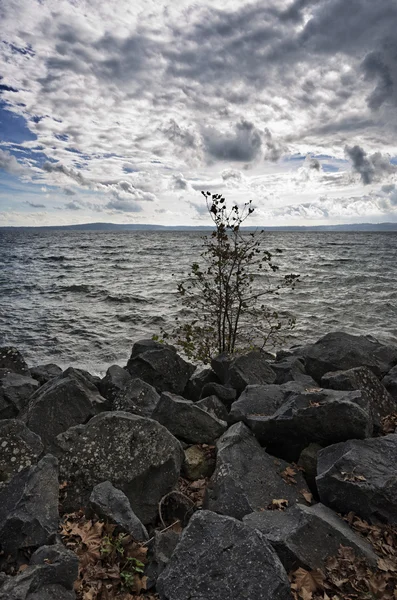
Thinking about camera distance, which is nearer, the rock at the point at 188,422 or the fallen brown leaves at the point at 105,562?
the fallen brown leaves at the point at 105,562

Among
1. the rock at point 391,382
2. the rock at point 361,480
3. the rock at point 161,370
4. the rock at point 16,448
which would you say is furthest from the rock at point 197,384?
the rock at point 361,480

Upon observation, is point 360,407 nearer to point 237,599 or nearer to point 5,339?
point 237,599

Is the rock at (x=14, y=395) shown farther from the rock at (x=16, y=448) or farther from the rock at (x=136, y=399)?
the rock at (x=16, y=448)

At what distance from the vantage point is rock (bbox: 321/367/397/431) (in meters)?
7.76

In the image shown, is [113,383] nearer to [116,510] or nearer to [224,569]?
[116,510]

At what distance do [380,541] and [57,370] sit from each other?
36.5 feet

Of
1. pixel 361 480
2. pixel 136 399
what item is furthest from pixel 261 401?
pixel 136 399

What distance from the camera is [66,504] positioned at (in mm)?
5836

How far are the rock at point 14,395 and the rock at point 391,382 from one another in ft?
29.1

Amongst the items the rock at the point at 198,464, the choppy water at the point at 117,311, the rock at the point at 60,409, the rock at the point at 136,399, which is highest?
the rock at the point at 60,409

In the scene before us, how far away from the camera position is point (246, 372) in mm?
10062

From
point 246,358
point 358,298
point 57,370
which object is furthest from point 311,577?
point 358,298

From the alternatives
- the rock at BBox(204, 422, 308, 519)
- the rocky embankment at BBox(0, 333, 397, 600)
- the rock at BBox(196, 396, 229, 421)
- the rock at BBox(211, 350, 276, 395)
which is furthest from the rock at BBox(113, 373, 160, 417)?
the rock at BBox(204, 422, 308, 519)

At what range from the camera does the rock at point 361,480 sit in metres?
5.16
